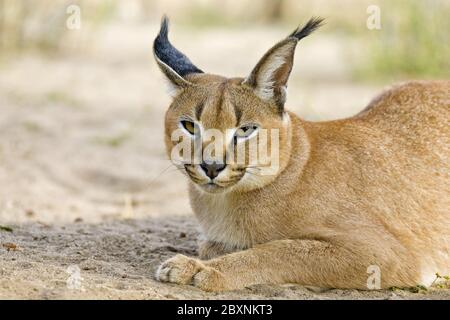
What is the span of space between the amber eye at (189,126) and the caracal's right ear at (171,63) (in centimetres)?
35

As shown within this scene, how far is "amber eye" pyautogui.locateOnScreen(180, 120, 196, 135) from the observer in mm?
5840

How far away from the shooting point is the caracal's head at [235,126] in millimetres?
5602

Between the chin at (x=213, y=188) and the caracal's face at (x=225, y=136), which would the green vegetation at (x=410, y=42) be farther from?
the chin at (x=213, y=188)

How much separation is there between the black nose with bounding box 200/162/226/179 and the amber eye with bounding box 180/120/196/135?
0.38 m

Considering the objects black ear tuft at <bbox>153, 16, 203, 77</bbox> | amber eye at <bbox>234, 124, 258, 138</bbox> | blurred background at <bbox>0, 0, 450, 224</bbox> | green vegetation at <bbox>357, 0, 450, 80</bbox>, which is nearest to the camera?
amber eye at <bbox>234, 124, 258, 138</bbox>

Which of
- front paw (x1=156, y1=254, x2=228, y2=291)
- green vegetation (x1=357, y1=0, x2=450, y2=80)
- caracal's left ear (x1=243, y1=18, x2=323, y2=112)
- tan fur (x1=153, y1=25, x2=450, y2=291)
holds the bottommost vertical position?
front paw (x1=156, y1=254, x2=228, y2=291)

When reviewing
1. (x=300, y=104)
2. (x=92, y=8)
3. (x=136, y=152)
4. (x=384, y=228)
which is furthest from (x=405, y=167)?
(x=92, y=8)

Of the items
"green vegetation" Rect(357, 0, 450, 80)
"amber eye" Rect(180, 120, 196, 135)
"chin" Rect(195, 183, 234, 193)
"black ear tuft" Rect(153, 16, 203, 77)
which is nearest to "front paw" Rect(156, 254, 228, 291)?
"chin" Rect(195, 183, 234, 193)

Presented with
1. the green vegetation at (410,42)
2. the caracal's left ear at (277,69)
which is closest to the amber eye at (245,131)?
the caracal's left ear at (277,69)

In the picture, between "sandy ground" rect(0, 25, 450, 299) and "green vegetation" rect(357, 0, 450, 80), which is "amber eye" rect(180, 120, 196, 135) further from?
"green vegetation" rect(357, 0, 450, 80)

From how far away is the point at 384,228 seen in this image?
19.3 ft

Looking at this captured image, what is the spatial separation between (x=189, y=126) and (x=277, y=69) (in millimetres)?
736

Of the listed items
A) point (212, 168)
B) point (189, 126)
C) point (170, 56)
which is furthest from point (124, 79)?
point (212, 168)
